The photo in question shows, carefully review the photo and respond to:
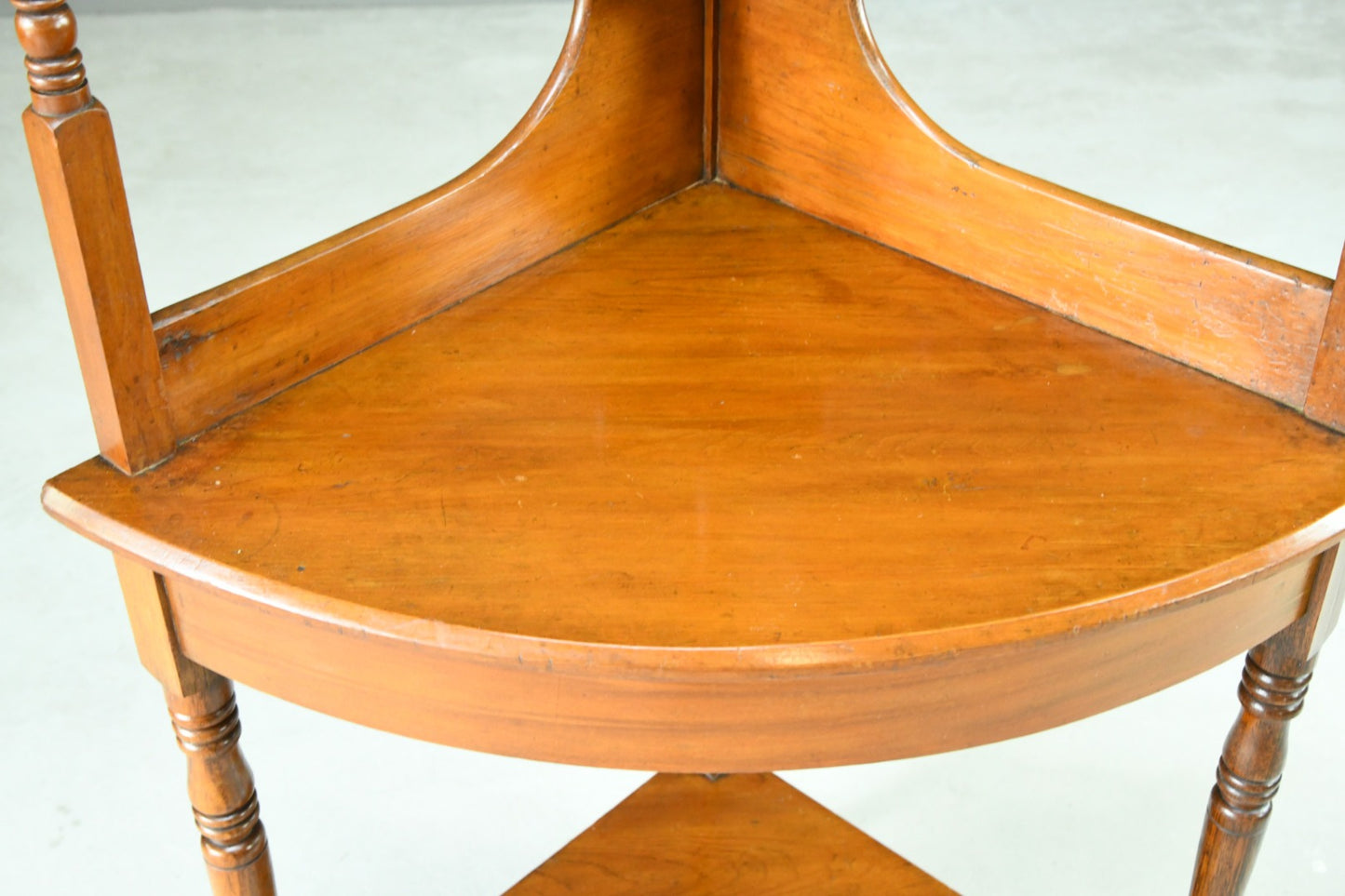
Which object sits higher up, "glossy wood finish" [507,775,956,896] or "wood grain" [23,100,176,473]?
"wood grain" [23,100,176,473]

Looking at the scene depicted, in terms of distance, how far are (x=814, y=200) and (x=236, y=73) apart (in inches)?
102

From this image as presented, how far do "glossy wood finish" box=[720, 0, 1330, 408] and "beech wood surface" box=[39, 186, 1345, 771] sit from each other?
36 mm

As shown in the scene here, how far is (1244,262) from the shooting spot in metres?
1.11

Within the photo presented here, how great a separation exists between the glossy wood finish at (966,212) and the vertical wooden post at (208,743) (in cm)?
62

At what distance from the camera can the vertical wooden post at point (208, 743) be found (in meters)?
1.05

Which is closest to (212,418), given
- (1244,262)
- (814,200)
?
(814,200)

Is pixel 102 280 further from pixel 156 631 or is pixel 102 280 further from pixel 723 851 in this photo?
pixel 723 851

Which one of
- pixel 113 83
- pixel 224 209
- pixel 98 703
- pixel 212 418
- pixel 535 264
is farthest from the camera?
pixel 113 83

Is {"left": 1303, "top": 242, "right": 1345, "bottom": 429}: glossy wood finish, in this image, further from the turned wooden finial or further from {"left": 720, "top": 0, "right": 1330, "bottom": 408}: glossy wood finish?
the turned wooden finial

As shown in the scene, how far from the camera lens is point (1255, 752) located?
1.25 m

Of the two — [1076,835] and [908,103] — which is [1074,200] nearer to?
[908,103]

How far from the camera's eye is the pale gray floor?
175cm

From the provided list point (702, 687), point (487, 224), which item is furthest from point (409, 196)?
point (702, 687)

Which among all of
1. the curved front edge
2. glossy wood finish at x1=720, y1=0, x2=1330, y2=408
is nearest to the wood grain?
the curved front edge
